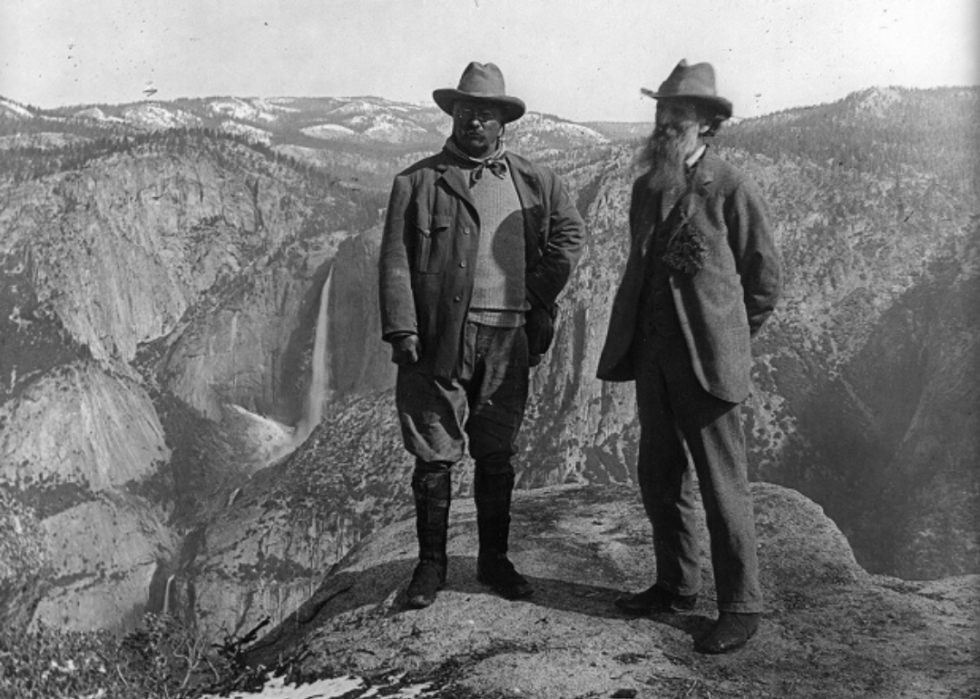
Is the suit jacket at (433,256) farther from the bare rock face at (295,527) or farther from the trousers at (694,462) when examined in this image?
the bare rock face at (295,527)

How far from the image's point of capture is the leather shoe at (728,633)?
376 cm

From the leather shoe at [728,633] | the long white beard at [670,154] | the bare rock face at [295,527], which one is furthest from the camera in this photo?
the bare rock face at [295,527]

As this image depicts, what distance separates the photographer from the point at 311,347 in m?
24.7

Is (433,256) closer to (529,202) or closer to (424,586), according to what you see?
(529,202)

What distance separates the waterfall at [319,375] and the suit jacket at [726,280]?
61.1 feet

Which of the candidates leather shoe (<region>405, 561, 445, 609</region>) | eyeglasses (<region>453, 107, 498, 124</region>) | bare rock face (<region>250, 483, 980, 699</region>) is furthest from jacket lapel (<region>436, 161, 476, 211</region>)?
bare rock face (<region>250, 483, 980, 699</region>)

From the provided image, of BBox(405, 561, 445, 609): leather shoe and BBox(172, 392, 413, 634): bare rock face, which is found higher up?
BBox(405, 561, 445, 609): leather shoe

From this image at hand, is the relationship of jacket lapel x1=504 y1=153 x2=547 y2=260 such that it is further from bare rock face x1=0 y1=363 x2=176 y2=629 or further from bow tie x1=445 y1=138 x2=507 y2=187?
bare rock face x1=0 y1=363 x2=176 y2=629

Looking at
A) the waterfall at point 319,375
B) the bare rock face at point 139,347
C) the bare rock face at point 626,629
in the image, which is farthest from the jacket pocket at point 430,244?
the waterfall at point 319,375

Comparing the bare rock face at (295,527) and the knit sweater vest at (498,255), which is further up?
the knit sweater vest at (498,255)

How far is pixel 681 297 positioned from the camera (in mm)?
3826

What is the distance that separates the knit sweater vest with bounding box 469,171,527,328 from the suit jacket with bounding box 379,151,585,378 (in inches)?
1.8

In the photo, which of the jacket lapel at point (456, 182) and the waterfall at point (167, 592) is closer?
the jacket lapel at point (456, 182)

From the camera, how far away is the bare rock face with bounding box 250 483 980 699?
3568 mm
